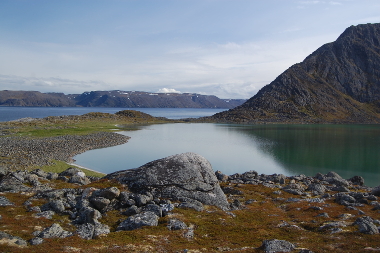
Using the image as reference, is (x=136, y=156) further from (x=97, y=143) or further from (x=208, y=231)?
(x=208, y=231)

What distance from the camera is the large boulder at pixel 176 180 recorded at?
2194 centimetres

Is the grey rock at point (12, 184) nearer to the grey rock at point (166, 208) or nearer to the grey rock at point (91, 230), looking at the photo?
the grey rock at point (91, 230)

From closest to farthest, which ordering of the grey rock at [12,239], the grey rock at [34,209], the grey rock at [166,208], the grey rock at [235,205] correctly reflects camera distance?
the grey rock at [12,239] → the grey rock at [34,209] → the grey rock at [166,208] → the grey rock at [235,205]

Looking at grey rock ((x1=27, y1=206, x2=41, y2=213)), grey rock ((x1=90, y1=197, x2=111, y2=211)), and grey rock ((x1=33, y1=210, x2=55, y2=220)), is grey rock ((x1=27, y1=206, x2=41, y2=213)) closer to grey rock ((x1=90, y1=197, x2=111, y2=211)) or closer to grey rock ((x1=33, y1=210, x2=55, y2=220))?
grey rock ((x1=33, y1=210, x2=55, y2=220))

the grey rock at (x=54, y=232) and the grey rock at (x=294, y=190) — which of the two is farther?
the grey rock at (x=294, y=190)

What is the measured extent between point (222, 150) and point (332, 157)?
26.7 metres

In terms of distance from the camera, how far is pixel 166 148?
2977 inches

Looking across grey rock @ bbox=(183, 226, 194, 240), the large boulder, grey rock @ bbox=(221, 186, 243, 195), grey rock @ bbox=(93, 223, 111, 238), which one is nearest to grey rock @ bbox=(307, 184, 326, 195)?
grey rock @ bbox=(221, 186, 243, 195)

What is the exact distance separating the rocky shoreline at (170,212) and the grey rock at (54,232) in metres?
0.05

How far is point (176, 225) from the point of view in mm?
16859

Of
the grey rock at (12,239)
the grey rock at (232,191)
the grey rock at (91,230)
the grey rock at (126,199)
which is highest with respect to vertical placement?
the grey rock at (12,239)

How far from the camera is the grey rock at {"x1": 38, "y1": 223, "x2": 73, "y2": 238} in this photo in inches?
548

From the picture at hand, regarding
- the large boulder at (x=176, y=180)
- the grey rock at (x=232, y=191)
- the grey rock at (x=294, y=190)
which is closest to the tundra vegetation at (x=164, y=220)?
the large boulder at (x=176, y=180)

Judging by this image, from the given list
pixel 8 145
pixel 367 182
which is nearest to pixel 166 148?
pixel 8 145
